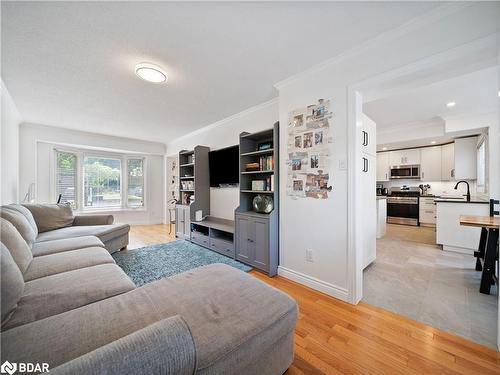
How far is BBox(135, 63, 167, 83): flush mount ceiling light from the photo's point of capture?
213 centimetres

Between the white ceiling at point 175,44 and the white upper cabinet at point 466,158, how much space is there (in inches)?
176

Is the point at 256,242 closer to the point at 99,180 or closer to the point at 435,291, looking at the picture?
the point at 435,291

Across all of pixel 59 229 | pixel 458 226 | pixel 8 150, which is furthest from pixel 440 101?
pixel 8 150

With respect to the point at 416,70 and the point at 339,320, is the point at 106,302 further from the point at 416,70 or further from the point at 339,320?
the point at 416,70

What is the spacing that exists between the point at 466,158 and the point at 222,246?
5592 millimetres

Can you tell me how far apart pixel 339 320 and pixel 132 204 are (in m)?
6.04

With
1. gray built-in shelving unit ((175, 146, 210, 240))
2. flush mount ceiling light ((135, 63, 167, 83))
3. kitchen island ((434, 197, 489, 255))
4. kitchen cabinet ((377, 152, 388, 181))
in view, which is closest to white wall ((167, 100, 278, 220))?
gray built-in shelving unit ((175, 146, 210, 240))

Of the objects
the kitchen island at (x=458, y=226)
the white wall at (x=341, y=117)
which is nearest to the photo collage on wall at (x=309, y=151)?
the white wall at (x=341, y=117)

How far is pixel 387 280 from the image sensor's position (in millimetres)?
2338

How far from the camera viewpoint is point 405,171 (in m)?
5.60

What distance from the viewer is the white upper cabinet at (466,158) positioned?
13.9ft

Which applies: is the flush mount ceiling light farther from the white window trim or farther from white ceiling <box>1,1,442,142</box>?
the white window trim

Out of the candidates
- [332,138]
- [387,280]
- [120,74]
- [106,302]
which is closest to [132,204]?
[120,74]

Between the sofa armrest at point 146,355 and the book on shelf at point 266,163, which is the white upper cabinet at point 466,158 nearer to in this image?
the book on shelf at point 266,163
